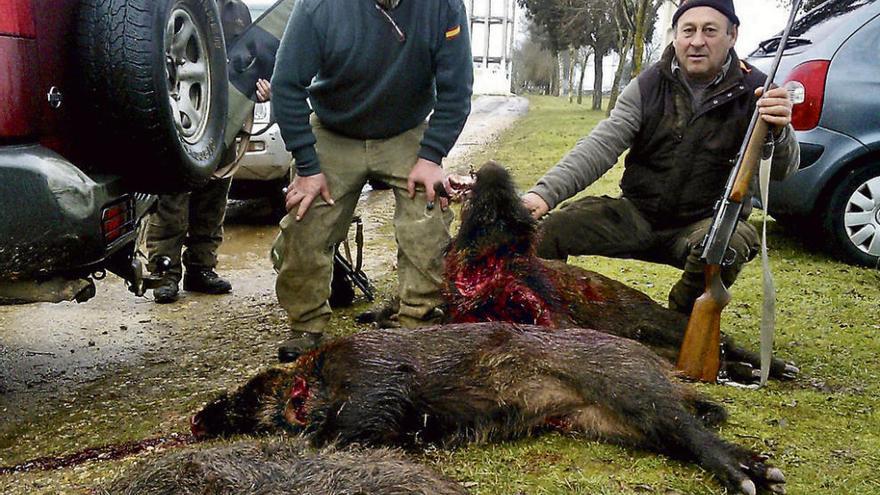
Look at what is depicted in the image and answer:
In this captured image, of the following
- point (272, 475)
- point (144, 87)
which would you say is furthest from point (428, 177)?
Result: point (272, 475)

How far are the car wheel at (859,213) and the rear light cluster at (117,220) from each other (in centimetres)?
546

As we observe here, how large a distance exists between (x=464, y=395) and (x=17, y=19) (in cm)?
211

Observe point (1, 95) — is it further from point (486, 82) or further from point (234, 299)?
point (486, 82)

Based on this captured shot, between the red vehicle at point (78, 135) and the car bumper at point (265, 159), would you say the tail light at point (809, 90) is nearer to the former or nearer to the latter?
the car bumper at point (265, 159)

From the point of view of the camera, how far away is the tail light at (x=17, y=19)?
9.40 feet

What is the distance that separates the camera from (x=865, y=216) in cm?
652

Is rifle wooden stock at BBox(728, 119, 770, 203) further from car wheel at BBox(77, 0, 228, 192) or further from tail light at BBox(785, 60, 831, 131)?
tail light at BBox(785, 60, 831, 131)

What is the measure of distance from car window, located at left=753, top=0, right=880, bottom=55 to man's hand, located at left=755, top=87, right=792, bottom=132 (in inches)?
131

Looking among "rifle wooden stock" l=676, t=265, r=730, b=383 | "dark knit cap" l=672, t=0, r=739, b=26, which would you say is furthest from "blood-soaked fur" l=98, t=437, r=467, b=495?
"dark knit cap" l=672, t=0, r=739, b=26

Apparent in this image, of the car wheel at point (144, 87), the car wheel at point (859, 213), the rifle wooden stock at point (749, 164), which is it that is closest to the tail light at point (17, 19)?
the car wheel at point (144, 87)

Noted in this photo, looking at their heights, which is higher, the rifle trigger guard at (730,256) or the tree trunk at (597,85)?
the rifle trigger guard at (730,256)

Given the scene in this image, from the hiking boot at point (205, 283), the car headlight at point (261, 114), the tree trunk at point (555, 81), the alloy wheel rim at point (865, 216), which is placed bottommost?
the tree trunk at point (555, 81)

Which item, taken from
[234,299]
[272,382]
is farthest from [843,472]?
[234,299]

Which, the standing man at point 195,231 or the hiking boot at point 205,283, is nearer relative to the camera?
the standing man at point 195,231
